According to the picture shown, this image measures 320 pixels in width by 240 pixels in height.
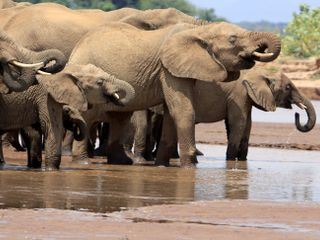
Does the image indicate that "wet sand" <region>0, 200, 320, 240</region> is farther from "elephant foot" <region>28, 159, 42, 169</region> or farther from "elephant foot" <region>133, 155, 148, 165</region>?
"elephant foot" <region>133, 155, 148, 165</region>

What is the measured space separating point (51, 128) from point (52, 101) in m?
0.31

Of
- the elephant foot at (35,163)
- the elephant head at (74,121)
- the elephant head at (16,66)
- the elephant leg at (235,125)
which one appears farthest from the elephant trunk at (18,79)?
the elephant leg at (235,125)

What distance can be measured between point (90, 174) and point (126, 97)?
1136 millimetres

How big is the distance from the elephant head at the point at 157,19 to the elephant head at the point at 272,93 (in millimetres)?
1282

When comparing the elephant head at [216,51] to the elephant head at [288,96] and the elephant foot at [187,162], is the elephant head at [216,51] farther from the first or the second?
the elephant head at [288,96]

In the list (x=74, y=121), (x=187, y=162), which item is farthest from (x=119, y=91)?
(x=187, y=162)

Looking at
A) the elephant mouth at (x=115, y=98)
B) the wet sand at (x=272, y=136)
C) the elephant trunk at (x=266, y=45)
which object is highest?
the elephant trunk at (x=266, y=45)

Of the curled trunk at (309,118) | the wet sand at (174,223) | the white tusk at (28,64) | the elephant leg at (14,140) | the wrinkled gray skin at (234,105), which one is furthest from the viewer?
the curled trunk at (309,118)

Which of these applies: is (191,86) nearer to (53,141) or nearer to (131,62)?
(131,62)

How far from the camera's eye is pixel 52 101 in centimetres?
1631

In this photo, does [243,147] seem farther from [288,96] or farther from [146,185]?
[146,185]

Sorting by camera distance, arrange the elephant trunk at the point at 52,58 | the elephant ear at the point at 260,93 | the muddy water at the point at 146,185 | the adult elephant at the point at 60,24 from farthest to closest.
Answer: the adult elephant at the point at 60,24
the elephant ear at the point at 260,93
the elephant trunk at the point at 52,58
the muddy water at the point at 146,185

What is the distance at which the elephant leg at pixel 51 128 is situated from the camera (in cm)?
1623

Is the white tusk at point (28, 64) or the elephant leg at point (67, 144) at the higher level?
the white tusk at point (28, 64)
